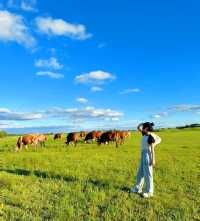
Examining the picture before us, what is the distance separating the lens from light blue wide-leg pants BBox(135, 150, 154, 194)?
1297cm

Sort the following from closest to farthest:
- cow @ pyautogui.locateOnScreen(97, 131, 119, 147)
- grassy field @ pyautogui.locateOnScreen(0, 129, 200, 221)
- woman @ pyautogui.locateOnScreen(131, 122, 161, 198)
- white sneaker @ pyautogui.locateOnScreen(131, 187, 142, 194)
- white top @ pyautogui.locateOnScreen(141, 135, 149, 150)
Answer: grassy field @ pyautogui.locateOnScreen(0, 129, 200, 221) < woman @ pyautogui.locateOnScreen(131, 122, 161, 198) < white top @ pyautogui.locateOnScreen(141, 135, 149, 150) < white sneaker @ pyautogui.locateOnScreen(131, 187, 142, 194) < cow @ pyautogui.locateOnScreen(97, 131, 119, 147)

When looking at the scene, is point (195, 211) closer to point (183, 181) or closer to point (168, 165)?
point (183, 181)

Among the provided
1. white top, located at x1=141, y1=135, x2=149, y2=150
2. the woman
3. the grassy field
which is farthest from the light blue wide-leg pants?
the grassy field

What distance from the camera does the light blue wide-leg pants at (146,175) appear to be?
13.0 meters

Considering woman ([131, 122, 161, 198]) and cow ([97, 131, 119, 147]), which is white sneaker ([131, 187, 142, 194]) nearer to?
woman ([131, 122, 161, 198])

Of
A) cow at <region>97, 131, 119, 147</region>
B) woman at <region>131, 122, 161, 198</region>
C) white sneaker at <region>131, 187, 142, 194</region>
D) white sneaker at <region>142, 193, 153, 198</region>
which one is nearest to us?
white sneaker at <region>142, 193, 153, 198</region>

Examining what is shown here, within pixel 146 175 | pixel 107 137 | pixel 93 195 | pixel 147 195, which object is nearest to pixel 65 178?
pixel 93 195

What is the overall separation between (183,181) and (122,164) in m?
6.12

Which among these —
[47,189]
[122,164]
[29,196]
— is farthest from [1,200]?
[122,164]

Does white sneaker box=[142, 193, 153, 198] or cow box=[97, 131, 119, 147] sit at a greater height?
cow box=[97, 131, 119, 147]

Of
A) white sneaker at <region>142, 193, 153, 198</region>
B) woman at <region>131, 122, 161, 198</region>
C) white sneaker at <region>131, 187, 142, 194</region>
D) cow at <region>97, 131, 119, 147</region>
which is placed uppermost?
cow at <region>97, 131, 119, 147</region>

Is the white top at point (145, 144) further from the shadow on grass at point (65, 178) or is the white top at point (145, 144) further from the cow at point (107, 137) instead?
the cow at point (107, 137)

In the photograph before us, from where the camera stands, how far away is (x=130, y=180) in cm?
1591

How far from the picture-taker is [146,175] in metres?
13.1
